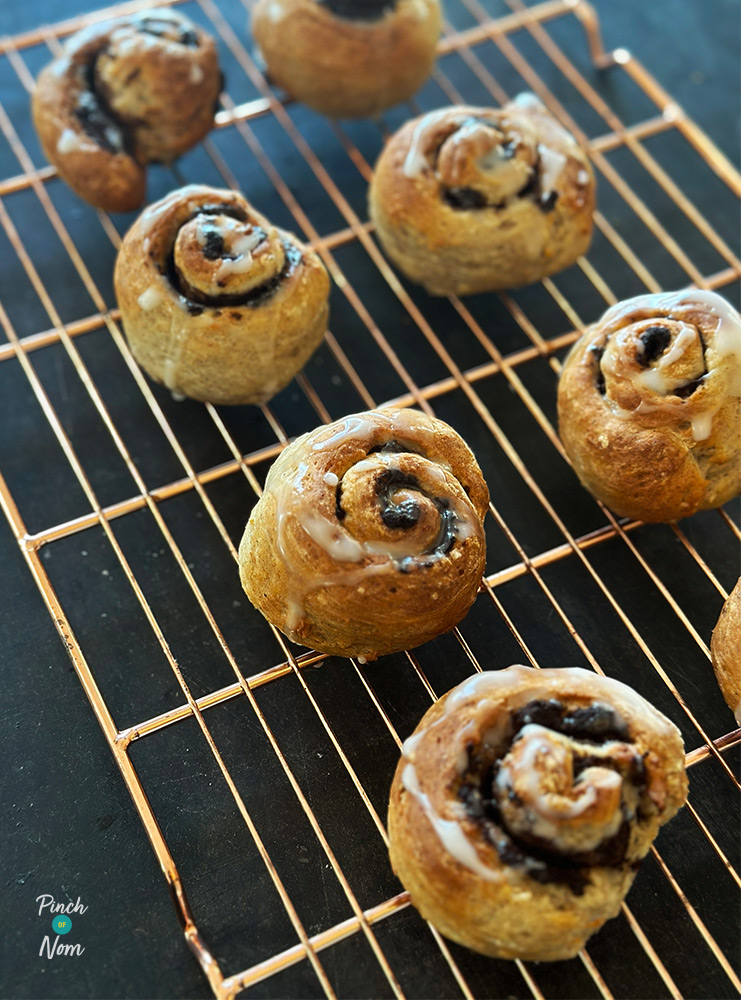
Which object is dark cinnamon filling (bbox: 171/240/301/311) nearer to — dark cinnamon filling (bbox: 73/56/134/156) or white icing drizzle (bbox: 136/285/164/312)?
white icing drizzle (bbox: 136/285/164/312)

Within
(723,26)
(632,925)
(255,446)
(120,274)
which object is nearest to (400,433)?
(255,446)

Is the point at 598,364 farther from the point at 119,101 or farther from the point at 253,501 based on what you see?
the point at 119,101

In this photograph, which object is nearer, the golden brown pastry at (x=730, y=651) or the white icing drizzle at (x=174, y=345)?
the golden brown pastry at (x=730, y=651)

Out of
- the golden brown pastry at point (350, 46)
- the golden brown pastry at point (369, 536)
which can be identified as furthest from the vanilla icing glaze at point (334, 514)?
the golden brown pastry at point (350, 46)

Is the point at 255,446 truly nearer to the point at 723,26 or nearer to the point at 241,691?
the point at 241,691

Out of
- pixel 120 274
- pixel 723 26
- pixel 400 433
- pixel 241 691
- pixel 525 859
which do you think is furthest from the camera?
pixel 723 26

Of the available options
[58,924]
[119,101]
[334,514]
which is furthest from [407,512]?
[119,101]

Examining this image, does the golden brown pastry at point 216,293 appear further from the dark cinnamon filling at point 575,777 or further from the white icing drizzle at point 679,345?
the dark cinnamon filling at point 575,777
